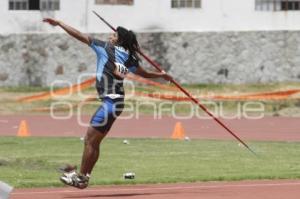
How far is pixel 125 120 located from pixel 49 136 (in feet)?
23.8

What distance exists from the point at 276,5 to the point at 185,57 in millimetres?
4510

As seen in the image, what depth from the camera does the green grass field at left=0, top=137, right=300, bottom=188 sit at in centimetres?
1548

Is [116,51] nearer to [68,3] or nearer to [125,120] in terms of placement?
[125,120]

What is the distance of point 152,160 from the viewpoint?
61.4ft

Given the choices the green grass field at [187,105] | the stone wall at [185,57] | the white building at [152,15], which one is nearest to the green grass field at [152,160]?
the green grass field at [187,105]

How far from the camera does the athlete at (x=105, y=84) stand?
13328mm

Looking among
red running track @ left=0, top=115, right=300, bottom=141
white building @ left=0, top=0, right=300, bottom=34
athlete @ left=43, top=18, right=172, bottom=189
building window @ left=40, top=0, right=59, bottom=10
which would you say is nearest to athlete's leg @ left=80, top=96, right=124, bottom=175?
athlete @ left=43, top=18, right=172, bottom=189

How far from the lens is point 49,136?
25.7m

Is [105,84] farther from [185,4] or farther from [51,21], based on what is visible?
[185,4]

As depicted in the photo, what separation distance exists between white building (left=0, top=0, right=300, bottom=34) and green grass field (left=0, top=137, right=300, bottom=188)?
16847mm

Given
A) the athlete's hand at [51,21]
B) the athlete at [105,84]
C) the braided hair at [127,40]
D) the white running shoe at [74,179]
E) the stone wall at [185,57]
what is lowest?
the stone wall at [185,57]

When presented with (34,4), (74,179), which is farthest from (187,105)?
(74,179)

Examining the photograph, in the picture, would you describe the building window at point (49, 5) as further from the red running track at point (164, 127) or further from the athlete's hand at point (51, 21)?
the athlete's hand at point (51, 21)

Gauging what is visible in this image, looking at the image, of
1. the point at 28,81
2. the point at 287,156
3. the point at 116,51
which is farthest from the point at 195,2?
the point at 116,51
